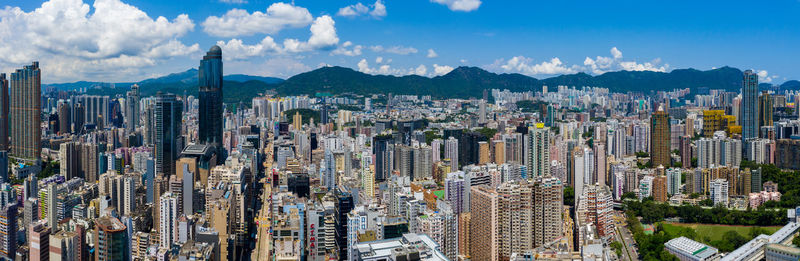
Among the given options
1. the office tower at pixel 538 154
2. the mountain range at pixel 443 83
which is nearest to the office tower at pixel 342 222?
the office tower at pixel 538 154

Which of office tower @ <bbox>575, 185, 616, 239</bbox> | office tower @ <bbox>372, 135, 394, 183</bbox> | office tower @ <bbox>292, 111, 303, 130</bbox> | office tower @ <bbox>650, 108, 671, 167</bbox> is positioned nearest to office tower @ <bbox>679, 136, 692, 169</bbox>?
office tower @ <bbox>650, 108, 671, 167</bbox>

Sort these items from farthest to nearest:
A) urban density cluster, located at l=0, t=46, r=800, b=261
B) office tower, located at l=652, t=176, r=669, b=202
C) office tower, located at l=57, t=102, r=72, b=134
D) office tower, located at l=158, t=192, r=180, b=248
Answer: office tower, located at l=57, t=102, r=72, b=134 < office tower, located at l=652, t=176, r=669, b=202 < office tower, located at l=158, t=192, r=180, b=248 < urban density cluster, located at l=0, t=46, r=800, b=261

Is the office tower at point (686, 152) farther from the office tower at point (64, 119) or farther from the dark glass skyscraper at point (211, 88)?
the office tower at point (64, 119)

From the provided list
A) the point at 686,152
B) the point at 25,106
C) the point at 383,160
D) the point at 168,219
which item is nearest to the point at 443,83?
the point at 686,152

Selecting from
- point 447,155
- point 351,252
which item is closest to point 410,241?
point 351,252

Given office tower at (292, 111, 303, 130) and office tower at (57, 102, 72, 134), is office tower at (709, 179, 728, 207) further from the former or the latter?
office tower at (57, 102, 72, 134)

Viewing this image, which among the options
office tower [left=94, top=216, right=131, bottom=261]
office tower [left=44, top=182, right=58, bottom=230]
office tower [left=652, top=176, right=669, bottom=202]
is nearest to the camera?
office tower [left=94, top=216, right=131, bottom=261]

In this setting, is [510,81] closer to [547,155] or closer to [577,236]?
[547,155]
